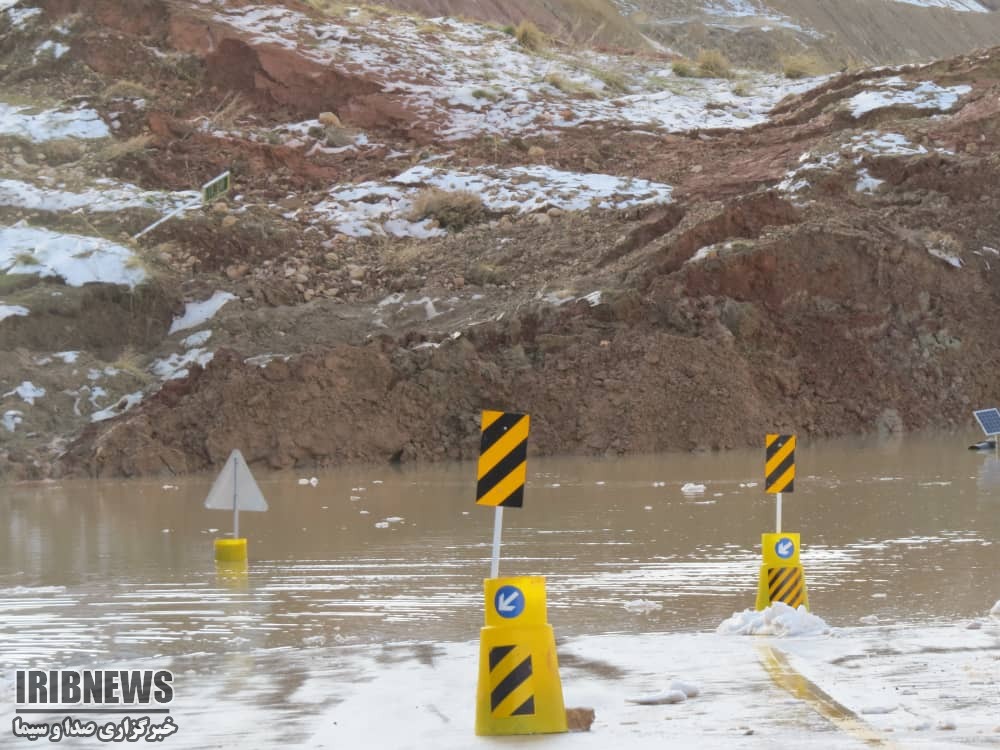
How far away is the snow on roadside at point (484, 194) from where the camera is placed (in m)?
35.9

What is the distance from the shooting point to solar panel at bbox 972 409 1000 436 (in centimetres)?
2369

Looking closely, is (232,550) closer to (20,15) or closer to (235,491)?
(235,491)

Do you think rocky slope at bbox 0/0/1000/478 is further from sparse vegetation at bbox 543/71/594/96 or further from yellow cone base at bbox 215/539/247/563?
yellow cone base at bbox 215/539/247/563

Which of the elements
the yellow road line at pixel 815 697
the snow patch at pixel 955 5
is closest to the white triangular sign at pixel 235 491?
the yellow road line at pixel 815 697

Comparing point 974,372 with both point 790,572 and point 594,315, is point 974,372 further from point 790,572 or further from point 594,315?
point 790,572

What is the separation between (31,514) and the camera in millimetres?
20109

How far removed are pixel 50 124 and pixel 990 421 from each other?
27.0 metres

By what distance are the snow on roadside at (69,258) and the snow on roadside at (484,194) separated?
5.70 meters

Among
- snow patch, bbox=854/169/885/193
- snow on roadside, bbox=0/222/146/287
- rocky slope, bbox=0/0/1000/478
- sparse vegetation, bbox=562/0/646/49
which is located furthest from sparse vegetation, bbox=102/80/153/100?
sparse vegetation, bbox=562/0/646/49

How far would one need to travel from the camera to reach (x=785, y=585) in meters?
10.4

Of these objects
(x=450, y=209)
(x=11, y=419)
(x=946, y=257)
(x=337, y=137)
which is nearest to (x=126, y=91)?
(x=337, y=137)

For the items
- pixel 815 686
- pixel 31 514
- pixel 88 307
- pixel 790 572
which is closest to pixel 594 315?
pixel 88 307

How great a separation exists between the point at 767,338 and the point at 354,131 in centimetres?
1715

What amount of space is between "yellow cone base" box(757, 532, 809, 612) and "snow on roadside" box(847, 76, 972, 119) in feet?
101
